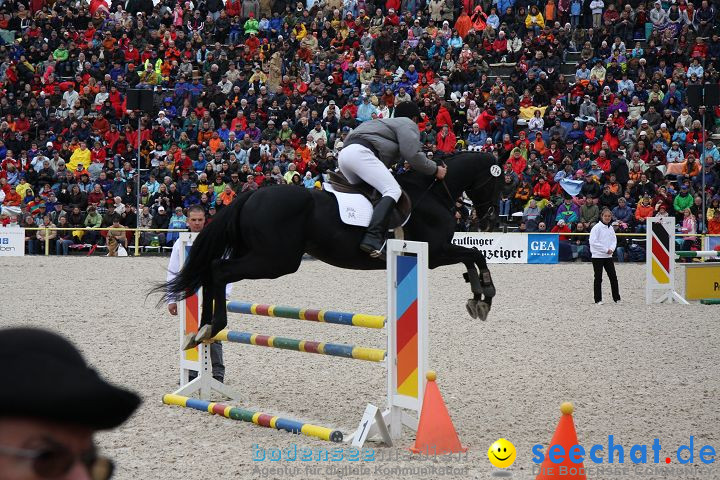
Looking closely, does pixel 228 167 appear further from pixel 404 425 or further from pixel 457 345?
pixel 404 425

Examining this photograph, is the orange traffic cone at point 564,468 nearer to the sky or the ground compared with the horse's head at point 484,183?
nearer to the ground

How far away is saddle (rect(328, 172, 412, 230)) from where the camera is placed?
7.16 metres

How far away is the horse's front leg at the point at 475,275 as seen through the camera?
7156mm

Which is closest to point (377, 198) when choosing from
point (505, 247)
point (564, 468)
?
point (564, 468)

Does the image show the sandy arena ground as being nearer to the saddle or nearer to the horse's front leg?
the horse's front leg

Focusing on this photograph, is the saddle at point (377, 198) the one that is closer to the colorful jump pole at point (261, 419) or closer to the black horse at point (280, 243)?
the black horse at point (280, 243)

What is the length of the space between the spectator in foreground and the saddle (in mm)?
5579

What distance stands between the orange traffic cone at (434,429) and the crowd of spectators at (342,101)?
47.8 ft

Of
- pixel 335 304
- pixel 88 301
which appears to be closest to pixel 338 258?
pixel 335 304

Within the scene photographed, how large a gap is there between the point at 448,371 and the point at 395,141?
2.43 meters

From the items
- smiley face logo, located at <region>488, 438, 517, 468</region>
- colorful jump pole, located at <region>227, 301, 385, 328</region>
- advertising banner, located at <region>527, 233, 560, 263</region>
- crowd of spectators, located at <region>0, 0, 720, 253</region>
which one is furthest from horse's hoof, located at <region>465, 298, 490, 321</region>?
advertising banner, located at <region>527, 233, 560, 263</region>

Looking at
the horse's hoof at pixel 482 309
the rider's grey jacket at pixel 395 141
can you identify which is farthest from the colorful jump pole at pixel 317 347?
the rider's grey jacket at pixel 395 141

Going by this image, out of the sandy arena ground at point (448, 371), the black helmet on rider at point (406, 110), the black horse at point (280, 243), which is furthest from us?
the black helmet on rider at point (406, 110)

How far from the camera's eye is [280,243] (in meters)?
6.77
